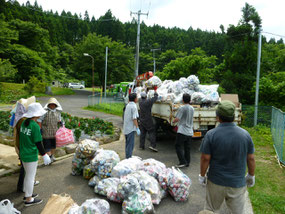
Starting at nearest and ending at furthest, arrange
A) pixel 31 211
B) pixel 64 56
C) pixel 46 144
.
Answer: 1. pixel 31 211
2. pixel 46 144
3. pixel 64 56

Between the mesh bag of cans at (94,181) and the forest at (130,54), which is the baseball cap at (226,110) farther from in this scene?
the forest at (130,54)

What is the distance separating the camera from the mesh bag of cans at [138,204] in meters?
3.14

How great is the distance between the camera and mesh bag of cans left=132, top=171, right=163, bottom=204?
349 cm

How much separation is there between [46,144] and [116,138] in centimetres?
323

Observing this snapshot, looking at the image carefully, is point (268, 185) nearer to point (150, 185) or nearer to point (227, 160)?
point (150, 185)

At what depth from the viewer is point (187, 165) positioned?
17.8 ft

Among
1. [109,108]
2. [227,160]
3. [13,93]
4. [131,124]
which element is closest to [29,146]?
[131,124]

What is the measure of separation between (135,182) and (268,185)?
2.99 meters

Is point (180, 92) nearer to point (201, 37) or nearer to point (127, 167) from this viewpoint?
point (127, 167)

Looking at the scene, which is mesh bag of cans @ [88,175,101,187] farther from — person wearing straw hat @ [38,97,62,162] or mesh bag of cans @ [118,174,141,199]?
person wearing straw hat @ [38,97,62,162]

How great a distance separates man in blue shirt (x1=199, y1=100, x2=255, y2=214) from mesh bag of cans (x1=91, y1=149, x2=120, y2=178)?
2.10 metres

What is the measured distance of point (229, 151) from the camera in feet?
8.11

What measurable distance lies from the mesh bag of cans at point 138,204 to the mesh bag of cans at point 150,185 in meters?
0.16

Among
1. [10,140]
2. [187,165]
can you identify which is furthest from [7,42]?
[187,165]
